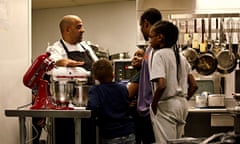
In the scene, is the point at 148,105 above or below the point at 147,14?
below

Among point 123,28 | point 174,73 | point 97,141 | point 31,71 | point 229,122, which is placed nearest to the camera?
point 31,71

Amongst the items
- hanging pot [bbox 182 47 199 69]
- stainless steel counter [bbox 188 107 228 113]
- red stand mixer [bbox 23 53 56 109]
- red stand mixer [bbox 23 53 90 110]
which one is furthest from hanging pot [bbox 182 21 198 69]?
red stand mixer [bbox 23 53 56 109]

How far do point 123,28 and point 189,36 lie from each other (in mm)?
2641

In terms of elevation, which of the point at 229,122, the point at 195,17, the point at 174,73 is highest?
the point at 195,17

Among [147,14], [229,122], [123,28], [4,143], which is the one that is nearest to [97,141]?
[4,143]

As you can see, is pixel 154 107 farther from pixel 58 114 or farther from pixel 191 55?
pixel 191 55

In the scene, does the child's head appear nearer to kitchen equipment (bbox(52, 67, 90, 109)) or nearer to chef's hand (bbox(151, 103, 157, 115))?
kitchen equipment (bbox(52, 67, 90, 109))

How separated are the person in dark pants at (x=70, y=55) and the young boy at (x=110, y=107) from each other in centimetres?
19

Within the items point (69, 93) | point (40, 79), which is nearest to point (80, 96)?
point (69, 93)

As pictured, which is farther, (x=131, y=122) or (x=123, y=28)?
(x=123, y=28)

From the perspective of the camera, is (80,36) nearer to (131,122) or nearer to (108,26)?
(131,122)

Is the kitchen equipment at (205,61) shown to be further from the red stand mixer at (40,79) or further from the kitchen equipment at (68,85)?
the red stand mixer at (40,79)

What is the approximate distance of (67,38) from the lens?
8.86 ft

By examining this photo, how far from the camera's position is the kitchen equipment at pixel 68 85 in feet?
7.32
